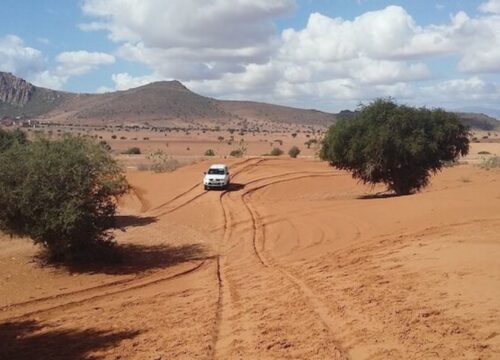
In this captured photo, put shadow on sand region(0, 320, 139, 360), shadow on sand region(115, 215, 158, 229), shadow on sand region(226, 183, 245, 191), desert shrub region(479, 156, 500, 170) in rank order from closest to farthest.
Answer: shadow on sand region(0, 320, 139, 360)
shadow on sand region(115, 215, 158, 229)
shadow on sand region(226, 183, 245, 191)
desert shrub region(479, 156, 500, 170)

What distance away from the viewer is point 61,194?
57.1 ft

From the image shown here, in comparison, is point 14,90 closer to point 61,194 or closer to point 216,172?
point 216,172

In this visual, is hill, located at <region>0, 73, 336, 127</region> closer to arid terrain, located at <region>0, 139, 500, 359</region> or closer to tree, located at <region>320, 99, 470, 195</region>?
tree, located at <region>320, 99, 470, 195</region>

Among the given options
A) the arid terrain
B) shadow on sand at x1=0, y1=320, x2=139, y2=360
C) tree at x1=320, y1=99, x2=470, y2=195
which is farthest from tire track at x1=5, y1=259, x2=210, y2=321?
tree at x1=320, y1=99, x2=470, y2=195

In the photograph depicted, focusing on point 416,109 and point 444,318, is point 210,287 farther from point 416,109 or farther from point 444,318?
point 416,109

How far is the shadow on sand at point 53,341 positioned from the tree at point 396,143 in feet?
81.1

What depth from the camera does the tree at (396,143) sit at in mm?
33562

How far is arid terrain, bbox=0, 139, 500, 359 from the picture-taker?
9625mm

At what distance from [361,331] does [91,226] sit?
35.0 feet

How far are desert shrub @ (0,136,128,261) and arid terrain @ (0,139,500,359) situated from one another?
1055mm

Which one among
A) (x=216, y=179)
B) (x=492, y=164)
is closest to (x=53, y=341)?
(x=216, y=179)

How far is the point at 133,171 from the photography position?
55844mm

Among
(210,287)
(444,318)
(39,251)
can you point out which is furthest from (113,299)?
(444,318)

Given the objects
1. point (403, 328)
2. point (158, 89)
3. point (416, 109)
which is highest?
point (158, 89)
